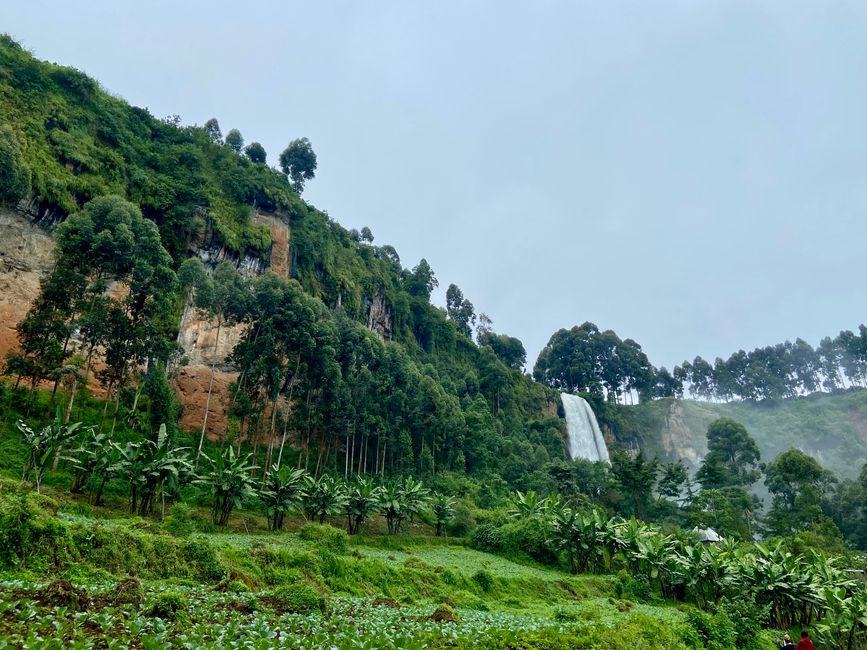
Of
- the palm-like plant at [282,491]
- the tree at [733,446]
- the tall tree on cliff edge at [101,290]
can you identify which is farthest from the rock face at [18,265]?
the tree at [733,446]

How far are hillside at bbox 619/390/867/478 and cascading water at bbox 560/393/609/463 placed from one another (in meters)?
7.73

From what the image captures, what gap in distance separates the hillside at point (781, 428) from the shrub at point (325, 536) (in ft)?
214

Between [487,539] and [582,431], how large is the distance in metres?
43.5

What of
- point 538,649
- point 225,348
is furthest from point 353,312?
point 538,649

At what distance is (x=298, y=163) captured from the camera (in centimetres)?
6109

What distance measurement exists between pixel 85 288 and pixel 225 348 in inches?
600

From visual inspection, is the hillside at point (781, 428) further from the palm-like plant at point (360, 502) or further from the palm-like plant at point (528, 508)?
the palm-like plant at point (360, 502)

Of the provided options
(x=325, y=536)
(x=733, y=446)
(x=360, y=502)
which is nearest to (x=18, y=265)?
(x=360, y=502)

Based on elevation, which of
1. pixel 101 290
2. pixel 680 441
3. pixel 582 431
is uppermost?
pixel 101 290

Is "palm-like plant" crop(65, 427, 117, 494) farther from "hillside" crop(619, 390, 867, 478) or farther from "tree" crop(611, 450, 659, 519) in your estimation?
"hillside" crop(619, 390, 867, 478)

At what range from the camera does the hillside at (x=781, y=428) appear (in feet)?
262

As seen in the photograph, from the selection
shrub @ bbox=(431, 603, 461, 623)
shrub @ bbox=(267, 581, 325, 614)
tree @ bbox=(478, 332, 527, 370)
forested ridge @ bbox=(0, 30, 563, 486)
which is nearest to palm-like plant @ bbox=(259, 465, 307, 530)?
forested ridge @ bbox=(0, 30, 563, 486)

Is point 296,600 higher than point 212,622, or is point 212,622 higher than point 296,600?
point 212,622

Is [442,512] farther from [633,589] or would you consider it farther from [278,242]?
[278,242]
